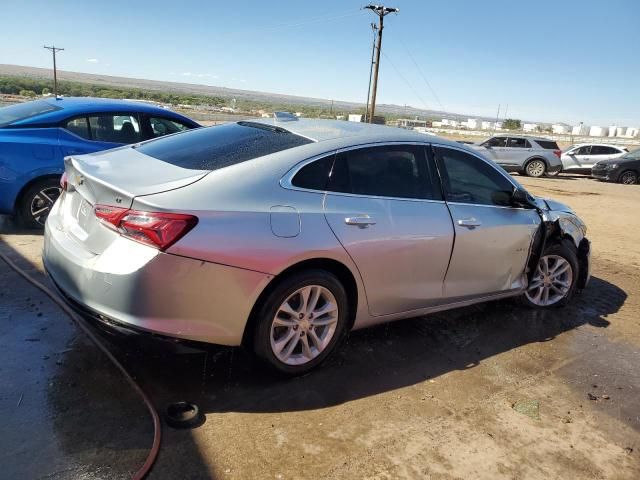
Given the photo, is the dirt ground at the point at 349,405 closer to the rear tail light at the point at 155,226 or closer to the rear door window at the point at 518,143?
the rear tail light at the point at 155,226

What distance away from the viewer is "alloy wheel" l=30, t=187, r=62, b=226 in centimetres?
613

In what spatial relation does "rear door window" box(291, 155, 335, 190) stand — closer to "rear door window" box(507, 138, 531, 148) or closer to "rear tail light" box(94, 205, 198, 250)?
"rear tail light" box(94, 205, 198, 250)

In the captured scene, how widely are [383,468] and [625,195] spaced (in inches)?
637

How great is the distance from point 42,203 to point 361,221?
14.6ft

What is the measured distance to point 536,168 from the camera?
2052cm

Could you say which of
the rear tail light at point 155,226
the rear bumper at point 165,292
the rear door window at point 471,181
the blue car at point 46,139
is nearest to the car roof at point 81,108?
the blue car at point 46,139

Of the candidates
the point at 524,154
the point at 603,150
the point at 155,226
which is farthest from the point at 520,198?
the point at 603,150

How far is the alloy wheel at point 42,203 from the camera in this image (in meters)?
6.13

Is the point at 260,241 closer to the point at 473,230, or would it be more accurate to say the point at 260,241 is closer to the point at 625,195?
the point at 473,230

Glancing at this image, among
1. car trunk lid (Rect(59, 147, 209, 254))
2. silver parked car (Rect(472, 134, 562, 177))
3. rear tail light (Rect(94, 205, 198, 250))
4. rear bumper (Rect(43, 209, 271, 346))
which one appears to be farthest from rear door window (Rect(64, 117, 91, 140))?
silver parked car (Rect(472, 134, 562, 177))

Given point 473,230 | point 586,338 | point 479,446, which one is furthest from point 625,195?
point 479,446

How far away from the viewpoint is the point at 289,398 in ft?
10.5

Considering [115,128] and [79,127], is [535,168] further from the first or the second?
[79,127]

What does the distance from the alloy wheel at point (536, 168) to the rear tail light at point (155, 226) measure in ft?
65.5
